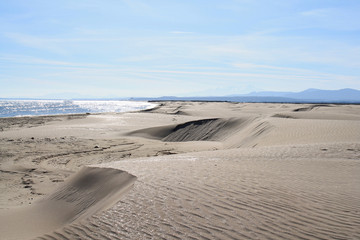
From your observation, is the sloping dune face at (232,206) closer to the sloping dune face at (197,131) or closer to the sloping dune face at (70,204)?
the sloping dune face at (70,204)

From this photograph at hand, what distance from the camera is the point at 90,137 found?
17.1 meters

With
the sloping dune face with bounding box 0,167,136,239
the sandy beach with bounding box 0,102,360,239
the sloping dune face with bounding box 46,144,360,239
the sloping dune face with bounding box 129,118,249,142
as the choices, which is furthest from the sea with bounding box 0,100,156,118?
the sloping dune face with bounding box 46,144,360,239

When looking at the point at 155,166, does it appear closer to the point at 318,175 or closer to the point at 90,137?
the point at 318,175

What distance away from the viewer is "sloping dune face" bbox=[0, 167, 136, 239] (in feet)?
16.2

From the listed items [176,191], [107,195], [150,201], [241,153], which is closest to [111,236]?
[150,201]

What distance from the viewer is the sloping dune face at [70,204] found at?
4938 mm

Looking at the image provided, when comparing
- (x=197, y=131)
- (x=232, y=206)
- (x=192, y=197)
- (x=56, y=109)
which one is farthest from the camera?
(x=56, y=109)

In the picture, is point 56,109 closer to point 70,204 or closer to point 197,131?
point 197,131

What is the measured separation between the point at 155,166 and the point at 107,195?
151cm

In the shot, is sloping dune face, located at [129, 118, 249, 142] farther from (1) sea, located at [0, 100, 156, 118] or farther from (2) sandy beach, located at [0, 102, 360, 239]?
(1) sea, located at [0, 100, 156, 118]

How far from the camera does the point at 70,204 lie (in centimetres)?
588

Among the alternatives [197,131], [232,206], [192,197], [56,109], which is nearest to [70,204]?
[192,197]

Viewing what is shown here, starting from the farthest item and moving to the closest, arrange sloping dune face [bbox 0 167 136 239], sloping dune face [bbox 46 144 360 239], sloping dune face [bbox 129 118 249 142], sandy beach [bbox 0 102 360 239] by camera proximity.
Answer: sloping dune face [bbox 129 118 249 142]
sloping dune face [bbox 0 167 136 239]
sandy beach [bbox 0 102 360 239]
sloping dune face [bbox 46 144 360 239]

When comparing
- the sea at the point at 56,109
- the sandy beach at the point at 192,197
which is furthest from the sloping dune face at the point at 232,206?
the sea at the point at 56,109
